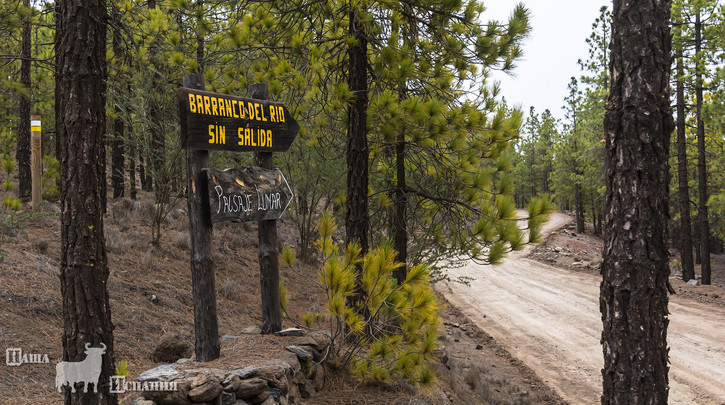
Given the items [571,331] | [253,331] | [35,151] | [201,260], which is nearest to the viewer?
[201,260]

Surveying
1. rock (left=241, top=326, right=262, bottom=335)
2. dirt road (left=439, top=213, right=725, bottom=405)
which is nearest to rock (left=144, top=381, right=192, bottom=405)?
rock (left=241, top=326, right=262, bottom=335)

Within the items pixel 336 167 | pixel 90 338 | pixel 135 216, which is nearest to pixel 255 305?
pixel 336 167

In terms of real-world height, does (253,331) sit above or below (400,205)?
below

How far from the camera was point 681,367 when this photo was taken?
8.70 metres

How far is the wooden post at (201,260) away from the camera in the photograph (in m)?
4.33

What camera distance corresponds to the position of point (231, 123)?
15.3 ft

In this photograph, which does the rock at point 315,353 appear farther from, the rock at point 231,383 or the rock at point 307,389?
the rock at point 231,383

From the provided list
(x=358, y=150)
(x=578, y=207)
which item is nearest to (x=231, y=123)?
(x=358, y=150)

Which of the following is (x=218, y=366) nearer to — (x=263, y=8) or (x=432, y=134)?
(x=432, y=134)

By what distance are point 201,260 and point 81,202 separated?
41.2 inches

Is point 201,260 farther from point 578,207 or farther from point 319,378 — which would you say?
point 578,207

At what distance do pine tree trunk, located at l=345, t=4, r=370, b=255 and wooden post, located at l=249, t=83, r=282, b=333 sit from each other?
3.33 ft

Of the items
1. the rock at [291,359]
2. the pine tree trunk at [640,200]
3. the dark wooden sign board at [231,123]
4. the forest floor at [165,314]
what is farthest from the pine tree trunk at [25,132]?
the pine tree trunk at [640,200]

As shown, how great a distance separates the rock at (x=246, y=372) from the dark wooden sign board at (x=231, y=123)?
6.21ft
